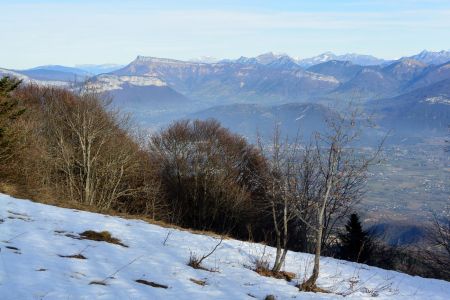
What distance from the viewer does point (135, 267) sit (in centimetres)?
800

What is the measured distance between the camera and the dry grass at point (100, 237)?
963 cm

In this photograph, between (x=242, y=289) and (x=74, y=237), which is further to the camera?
(x=74, y=237)

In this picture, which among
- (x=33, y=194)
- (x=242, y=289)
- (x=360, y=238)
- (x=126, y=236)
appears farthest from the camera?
(x=360, y=238)

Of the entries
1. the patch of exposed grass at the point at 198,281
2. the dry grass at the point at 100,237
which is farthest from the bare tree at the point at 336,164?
the dry grass at the point at 100,237

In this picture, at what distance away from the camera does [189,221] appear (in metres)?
38.2

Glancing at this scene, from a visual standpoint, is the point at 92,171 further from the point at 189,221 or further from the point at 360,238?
the point at 360,238

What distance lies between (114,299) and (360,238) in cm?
2804

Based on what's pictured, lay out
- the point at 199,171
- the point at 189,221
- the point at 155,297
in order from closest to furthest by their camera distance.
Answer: the point at 155,297 < the point at 189,221 < the point at 199,171

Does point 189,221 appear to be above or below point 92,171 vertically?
below

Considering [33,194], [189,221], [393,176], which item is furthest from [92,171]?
[393,176]

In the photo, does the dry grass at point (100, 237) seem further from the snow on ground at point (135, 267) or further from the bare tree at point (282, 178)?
the bare tree at point (282, 178)

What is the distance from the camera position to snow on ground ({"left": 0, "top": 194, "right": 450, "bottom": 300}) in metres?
6.38

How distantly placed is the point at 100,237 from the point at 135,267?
2255mm

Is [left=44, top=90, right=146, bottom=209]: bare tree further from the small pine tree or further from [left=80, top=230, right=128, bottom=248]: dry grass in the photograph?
the small pine tree
